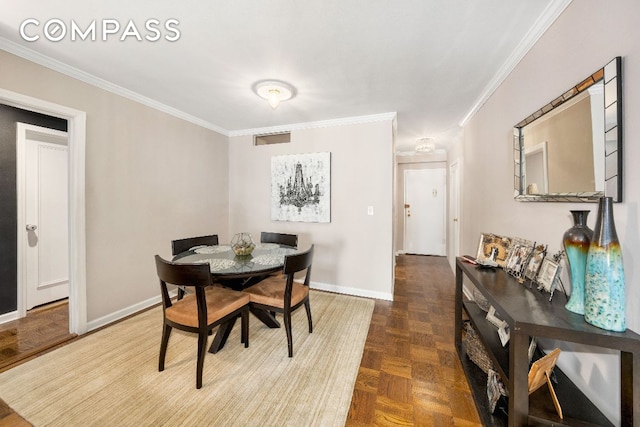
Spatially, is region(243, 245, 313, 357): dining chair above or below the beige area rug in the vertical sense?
above

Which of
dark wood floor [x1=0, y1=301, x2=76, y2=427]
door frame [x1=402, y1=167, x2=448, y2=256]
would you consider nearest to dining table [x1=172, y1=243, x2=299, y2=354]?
dark wood floor [x1=0, y1=301, x2=76, y2=427]

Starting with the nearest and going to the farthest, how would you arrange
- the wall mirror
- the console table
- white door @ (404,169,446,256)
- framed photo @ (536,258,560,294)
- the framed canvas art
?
the console table → the wall mirror → framed photo @ (536,258,560,294) → the framed canvas art → white door @ (404,169,446,256)

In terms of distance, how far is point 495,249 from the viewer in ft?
6.10

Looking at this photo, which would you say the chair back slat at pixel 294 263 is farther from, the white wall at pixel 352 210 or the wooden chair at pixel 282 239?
the white wall at pixel 352 210

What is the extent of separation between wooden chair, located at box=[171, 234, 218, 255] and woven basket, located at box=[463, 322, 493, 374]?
2.70 metres

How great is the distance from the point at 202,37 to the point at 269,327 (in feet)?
8.10

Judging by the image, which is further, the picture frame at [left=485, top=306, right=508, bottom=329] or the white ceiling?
the picture frame at [left=485, top=306, right=508, bottom=329]

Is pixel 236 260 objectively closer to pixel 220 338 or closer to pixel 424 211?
pixel 220 338

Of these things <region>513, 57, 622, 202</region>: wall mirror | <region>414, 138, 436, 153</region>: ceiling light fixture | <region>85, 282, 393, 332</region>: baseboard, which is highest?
<region>414, 138, 436, 153</region>: ceiling light fixture

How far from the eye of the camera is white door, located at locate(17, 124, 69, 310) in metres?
2.54

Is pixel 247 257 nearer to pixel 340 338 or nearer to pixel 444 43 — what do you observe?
pixel 340 338

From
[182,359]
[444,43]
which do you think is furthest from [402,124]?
Result: [182,359]

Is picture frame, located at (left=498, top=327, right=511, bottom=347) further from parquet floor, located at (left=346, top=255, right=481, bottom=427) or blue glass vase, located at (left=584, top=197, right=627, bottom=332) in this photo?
blue glass vase, located at (left=584, top=197, right=627, bottom=332)

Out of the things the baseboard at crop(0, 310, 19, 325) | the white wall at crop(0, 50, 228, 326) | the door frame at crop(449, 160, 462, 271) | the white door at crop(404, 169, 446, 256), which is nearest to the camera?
the white wall at crop(0, 50, 228, 326)
